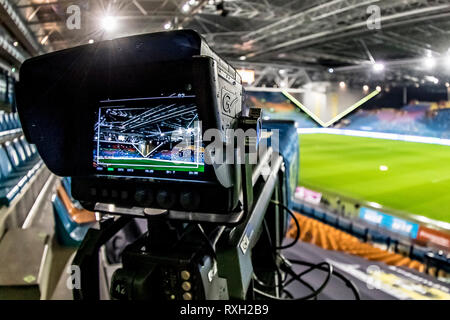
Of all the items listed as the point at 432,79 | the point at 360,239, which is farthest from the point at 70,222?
the point at 360,239

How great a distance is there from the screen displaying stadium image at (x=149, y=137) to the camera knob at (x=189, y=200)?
0.16ft

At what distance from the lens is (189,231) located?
0.95m

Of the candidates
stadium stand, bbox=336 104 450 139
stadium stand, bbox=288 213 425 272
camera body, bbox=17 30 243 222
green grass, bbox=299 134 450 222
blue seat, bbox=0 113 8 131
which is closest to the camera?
camera body, bbox=17 30 243 222

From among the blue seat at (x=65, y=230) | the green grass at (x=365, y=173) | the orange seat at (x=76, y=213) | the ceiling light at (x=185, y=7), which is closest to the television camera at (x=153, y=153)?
the blue seat at (x=65, y=230)

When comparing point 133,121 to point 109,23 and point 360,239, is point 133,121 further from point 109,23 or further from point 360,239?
point 360,239

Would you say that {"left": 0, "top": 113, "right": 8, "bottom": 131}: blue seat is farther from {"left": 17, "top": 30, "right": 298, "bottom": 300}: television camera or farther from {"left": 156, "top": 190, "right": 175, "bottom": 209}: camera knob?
{"left": 156, "top": 190, "right": 175, "bottom": 209}: camera knob

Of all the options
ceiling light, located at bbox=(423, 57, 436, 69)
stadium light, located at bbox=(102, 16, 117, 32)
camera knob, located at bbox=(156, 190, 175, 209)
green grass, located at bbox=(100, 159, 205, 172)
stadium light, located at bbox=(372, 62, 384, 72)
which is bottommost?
camera knob, located at bbox=(156, 190, 175, 209)

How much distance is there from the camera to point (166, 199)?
787 millimetres

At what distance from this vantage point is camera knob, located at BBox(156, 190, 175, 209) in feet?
2.56

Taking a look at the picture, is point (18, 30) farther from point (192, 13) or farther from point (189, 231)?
point (189, 231)

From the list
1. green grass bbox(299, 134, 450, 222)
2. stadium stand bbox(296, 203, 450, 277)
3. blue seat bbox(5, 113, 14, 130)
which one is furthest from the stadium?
stadium stand bbox(296, 203, 450, 277)

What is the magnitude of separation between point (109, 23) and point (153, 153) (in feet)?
5.46

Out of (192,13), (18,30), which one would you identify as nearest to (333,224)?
(192,13)

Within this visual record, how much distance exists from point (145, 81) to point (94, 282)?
1.93ft
